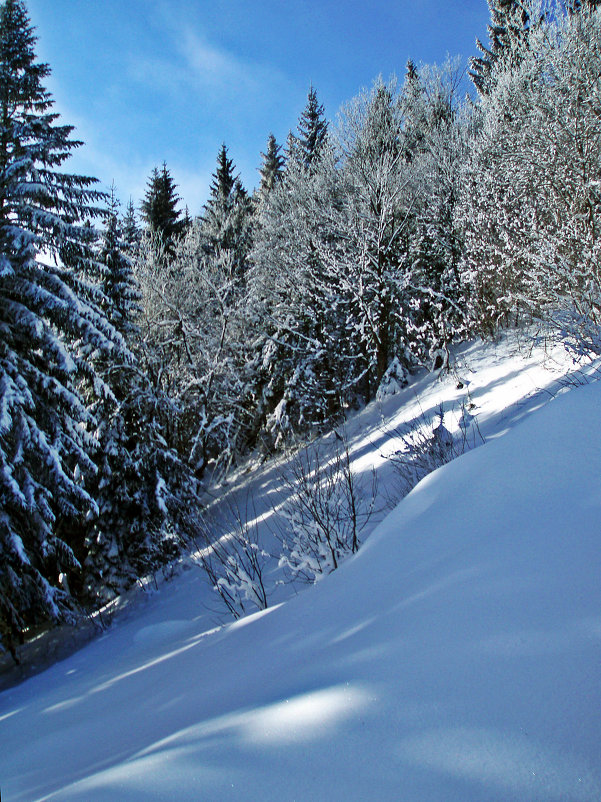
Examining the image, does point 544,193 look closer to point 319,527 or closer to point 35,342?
point 319,527

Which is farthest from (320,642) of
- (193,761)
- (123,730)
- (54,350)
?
(54,350)

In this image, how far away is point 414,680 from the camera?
5.62 ft

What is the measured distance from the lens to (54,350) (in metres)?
8.55

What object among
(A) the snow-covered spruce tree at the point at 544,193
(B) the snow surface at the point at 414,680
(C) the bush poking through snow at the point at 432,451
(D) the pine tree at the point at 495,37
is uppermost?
(D) the pine tree at the point at 495,37

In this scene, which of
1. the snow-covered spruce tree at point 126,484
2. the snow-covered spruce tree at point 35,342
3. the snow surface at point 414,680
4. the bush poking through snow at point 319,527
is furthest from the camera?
the snow-covered spruce tree at point 126,484

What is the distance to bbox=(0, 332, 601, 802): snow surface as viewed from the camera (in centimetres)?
135

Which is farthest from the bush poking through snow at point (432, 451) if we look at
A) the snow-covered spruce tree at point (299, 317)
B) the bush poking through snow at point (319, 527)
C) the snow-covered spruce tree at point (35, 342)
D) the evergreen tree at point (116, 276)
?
the evergreen tree at point (116, 276)

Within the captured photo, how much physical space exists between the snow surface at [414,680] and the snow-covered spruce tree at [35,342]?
16.0 feet

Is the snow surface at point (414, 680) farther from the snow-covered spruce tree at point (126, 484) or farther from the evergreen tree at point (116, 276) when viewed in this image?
the evergreen tree at point (116, 276)

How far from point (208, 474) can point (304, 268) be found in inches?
375

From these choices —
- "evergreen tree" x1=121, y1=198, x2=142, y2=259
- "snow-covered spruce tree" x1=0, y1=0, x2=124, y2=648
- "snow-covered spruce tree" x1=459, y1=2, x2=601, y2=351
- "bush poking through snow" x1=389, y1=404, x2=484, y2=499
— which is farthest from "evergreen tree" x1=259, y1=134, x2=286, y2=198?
"bush poking through snow" x1=389, y1=404, x2=484, y2=499

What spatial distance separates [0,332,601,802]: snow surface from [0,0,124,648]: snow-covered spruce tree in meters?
4.89

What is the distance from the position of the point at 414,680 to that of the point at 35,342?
382 inches

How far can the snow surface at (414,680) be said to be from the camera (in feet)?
4.43
